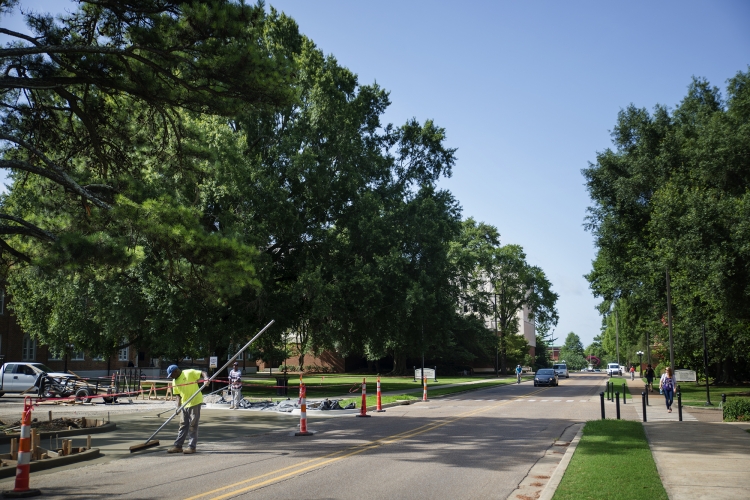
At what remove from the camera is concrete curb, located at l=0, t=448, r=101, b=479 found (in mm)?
10196

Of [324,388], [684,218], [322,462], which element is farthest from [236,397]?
[684,218]

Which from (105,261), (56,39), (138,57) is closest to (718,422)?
(105,261)

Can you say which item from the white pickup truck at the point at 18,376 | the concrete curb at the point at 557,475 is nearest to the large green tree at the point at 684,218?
the concrete curb at the point at 557,475

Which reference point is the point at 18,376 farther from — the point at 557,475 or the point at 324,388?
the point at 557,475

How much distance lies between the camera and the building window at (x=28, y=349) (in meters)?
47.2

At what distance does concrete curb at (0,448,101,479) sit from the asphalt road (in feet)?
0.84

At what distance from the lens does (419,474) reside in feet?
33.5

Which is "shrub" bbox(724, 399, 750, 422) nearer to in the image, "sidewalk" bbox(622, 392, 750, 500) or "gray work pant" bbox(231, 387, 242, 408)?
"sidewalk" bbox(622, 392, 750, 500)

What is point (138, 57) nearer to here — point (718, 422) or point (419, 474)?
point (419, 474)

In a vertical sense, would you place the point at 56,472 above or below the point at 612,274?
below

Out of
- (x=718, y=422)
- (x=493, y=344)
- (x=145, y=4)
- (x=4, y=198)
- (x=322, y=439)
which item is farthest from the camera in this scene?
(x=493, y=344)

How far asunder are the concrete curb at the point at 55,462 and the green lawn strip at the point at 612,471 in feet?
27.9

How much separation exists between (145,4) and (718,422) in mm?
19444

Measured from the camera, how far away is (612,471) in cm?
1005
